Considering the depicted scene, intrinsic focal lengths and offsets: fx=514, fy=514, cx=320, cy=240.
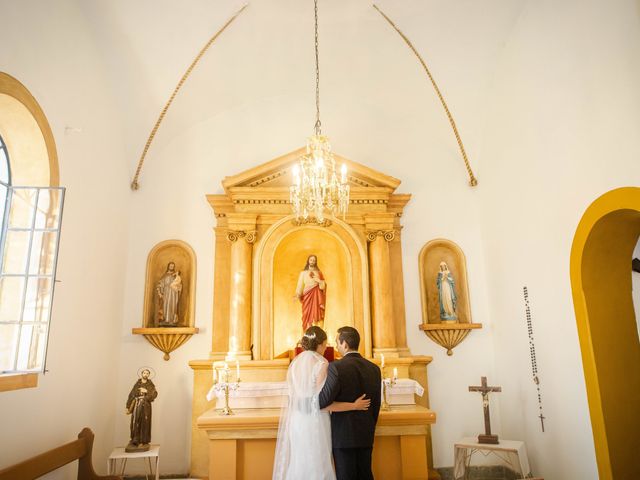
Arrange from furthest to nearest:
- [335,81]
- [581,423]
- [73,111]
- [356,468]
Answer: [335,81], [73,111], [581,423], [356,468]

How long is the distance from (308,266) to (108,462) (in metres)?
3.50

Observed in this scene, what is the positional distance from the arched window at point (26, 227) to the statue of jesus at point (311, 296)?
3214 millimetres

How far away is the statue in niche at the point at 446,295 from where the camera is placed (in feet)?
23.6

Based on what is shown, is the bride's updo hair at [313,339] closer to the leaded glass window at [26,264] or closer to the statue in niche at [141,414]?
the leaded glass window at [26,264]

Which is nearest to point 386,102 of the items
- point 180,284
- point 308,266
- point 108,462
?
point 308,266

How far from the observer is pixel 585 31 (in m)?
4.81

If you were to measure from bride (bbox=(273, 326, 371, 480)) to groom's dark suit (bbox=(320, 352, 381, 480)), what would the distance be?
0.06 m

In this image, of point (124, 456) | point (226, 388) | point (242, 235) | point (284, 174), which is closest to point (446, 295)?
point (284, 174)

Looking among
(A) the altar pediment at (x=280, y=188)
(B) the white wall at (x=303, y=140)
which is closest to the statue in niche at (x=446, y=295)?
(B) the white wall at (x=303, y=140)

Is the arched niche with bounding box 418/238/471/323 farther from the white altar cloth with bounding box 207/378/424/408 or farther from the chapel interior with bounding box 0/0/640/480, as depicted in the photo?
the white altar cloth with bounding box 207/378/424/408

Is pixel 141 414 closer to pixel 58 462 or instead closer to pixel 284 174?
pixel 58 462

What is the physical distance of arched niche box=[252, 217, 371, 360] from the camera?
6883 millimetres

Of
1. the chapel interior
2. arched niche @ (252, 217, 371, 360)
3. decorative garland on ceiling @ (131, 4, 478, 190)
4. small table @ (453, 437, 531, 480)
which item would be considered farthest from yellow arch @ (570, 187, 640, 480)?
decorative garland on ceiling @ (131, 4, 478, 190)

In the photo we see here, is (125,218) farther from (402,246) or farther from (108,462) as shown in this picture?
(402,246)
